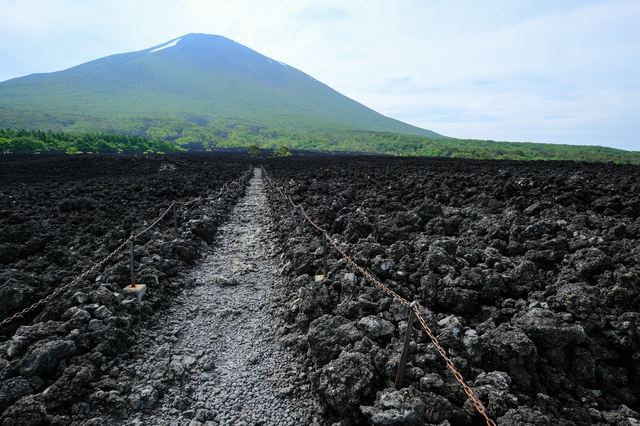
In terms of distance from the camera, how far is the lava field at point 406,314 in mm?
3311

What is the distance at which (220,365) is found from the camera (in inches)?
181

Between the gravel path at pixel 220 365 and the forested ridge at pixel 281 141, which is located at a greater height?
the forested ridge at pixel 281 141

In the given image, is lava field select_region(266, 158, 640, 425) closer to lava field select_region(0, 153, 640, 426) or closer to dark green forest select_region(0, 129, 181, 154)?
lava field select_region(0, 153, 640, 426)

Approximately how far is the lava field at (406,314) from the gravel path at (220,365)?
0.25m

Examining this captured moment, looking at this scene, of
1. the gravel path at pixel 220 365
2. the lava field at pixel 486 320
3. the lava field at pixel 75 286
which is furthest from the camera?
the gravel path at pixel 220 365

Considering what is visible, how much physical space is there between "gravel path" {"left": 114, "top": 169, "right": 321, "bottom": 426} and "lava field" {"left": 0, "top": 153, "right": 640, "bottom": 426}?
0.25 metres

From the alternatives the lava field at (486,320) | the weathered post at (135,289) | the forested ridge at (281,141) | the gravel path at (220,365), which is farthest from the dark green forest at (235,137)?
the lava field at (486,320)

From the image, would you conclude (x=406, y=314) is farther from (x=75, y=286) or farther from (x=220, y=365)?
(x=75, y=286)

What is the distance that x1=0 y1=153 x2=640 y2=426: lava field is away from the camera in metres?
3.31

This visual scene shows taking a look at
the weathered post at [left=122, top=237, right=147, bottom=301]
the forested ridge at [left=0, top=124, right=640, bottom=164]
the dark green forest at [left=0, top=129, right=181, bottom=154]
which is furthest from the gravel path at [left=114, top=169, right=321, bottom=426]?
the forested ridge at [left=0, top=124, right=640, bottom=164]

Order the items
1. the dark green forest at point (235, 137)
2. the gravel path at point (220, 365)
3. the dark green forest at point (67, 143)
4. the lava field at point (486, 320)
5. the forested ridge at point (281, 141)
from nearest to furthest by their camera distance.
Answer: the lava field at point (486, 320)
the gravel path at point (220, 365)
the dark green forest at point (67, 143)
the forested ridge at point (281, 141)
the dark green forest at point (235, 137)

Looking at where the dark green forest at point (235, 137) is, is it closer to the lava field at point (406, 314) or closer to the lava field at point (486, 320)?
the lava field at point (406, 314)

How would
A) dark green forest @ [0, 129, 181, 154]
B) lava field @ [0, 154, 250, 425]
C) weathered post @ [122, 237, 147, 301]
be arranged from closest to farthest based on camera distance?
lava field @ [0, 154, 250, 425] → weathered post @ [122, 237, 147, 301] → dark green forest @ [0, 129, 181, 154]

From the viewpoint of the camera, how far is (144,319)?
5.40m
